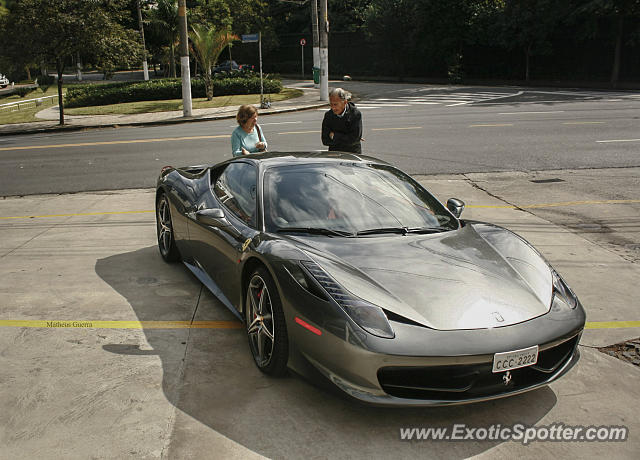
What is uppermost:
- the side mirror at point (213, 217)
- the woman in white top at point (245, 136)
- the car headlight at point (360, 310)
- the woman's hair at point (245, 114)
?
the woman's hair at point (245, 114)

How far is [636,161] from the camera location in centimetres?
1230

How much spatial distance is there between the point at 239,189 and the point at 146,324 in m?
1.28

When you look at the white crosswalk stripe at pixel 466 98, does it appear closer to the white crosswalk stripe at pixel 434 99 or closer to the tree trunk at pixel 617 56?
the white crosswalk stripe at pixel 434 99

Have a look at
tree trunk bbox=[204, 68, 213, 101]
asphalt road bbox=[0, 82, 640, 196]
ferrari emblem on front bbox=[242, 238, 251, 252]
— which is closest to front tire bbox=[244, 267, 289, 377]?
ferrari emblem on front bbox=[242, 238, 251, 252]

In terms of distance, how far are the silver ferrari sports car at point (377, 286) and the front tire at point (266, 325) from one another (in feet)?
0.04

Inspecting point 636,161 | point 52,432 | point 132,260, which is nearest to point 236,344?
point 52,432

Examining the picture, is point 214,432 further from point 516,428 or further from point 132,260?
point 132,260

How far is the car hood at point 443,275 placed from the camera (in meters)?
3.49

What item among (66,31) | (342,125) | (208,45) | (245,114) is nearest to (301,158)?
(245,114)

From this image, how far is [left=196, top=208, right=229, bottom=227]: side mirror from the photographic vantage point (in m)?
4.74

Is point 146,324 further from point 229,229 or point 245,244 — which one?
point 245,244

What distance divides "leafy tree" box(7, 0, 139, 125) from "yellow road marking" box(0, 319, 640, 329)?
18.5 meters

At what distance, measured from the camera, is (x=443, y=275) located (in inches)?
150

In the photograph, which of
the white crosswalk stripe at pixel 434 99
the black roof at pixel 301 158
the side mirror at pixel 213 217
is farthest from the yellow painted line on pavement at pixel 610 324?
the white crosswalk stripe at pixel 434 99
